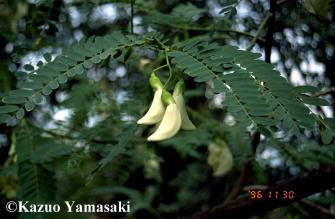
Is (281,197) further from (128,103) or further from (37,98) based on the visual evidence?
(128,103)

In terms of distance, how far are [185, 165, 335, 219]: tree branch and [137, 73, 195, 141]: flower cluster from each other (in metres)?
0.25

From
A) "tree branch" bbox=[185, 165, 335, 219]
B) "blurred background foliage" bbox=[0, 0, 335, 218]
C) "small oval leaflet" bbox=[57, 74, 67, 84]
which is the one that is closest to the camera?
"small oval leaflet" bbox=[57, 74, 67, 84]

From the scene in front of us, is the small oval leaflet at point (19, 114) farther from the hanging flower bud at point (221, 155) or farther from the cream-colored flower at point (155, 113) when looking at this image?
the hanging flower bud at point (221, 155)

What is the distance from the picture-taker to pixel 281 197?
3.48 feet

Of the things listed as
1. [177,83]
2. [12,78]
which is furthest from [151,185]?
[177,83]

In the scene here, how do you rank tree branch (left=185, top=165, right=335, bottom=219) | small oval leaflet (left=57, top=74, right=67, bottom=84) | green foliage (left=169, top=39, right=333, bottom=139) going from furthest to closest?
tree branch (left=185, top=165, right=335, bottom=219) < small oval leaflet (left=57, top=74, right=67, bottom=84) < green foliage (left=169, top=39, right=333, bottom=139)

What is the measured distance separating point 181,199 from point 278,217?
4.71 feet

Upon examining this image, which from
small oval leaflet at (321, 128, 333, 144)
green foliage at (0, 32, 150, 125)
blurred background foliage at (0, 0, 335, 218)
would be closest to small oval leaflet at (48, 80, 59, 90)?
green foliage at (0, 32, 150, 125)

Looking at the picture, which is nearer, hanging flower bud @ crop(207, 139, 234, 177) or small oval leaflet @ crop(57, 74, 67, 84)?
small oval leaflet @ crop(57, 74, 67, 84)

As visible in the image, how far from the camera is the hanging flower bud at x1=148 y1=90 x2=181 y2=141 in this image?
87cm

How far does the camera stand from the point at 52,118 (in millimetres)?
1882

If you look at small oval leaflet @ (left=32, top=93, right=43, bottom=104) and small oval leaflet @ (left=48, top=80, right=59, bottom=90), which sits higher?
small oval leaflet @ (left=48, top=80, right=59, bottom=90)

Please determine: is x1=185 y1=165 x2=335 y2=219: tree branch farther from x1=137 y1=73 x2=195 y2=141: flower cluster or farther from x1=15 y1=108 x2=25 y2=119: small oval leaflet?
x1=15 y1=108 x2=25 y2=119: small oval leaflet

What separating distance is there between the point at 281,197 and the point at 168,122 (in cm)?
32
